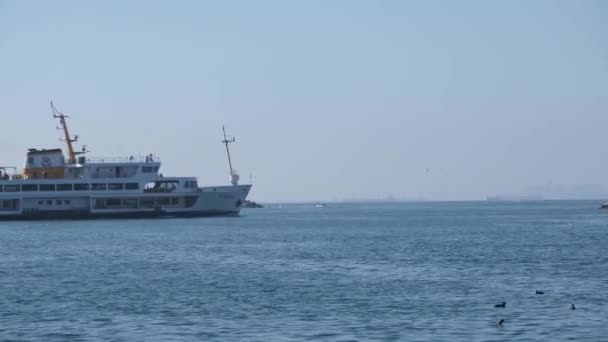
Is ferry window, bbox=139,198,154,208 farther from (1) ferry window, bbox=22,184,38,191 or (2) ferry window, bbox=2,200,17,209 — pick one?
(2) ferry window, bbox=2,200,17,209

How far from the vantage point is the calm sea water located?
33.7m

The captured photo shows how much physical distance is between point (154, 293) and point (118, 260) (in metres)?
20.6

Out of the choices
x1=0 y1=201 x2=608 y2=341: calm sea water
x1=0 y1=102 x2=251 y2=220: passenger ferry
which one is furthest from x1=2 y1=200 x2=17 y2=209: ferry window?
x1=0 y1=201 x2=608 y2=341: calm sea water

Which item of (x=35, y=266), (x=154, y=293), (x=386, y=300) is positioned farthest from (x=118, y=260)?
(x=386, y=300)

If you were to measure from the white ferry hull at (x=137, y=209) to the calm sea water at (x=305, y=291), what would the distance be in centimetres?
5172

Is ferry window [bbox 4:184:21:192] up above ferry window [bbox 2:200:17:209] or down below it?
above

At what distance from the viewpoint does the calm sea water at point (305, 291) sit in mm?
33719

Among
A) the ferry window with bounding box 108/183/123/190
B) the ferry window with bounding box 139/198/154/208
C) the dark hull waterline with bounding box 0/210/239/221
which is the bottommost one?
the dark hull waterline with bounding box 0/210/239/221

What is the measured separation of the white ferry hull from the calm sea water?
51.7 m

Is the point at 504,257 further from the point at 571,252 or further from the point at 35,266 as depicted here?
the point at 35,266

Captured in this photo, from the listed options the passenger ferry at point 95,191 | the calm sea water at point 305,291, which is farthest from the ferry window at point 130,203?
the calm sea water at point 305,291

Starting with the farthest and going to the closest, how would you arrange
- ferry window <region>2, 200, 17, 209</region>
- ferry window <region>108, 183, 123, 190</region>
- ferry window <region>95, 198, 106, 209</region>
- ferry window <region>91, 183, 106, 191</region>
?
ferry window <region>95, 198, 106, 209</region>
ferry window <region>2, 200, 17, 209</region>
ferry window <region>108, 183, 123, 190</region>
ferry window <region>91, 183, 106, 191</region>

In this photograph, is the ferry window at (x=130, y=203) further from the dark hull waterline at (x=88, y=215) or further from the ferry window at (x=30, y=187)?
the ferry window at (x=30, y=187)

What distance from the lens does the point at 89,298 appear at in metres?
42.9
